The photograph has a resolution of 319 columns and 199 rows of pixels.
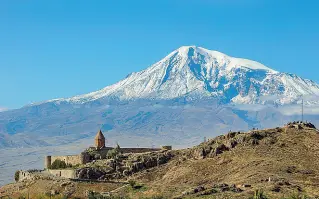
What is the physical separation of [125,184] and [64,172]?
367 inches

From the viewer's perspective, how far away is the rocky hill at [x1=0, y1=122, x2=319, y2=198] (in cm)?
5684

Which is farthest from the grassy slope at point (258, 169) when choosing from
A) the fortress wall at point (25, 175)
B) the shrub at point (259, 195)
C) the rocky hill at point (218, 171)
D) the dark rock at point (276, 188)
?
the fortress wall at point (25, 175)

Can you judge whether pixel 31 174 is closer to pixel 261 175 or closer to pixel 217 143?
pixel 217 143

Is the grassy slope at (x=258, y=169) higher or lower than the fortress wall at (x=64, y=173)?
higher

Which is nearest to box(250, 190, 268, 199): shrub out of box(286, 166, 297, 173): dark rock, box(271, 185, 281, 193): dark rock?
box(271, 185, 281, 193): dark rock

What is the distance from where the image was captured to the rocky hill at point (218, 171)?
5684 cm

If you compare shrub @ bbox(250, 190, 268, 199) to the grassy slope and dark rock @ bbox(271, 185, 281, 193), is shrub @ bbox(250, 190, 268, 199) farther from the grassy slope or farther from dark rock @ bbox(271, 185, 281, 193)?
dark rock @ bbox(271, 185, 281, 193)

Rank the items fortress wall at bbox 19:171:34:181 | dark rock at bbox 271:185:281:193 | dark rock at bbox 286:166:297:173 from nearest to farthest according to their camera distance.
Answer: dark rock at bbox 271:185:281:193, dark rock at bbox 286:166:297:173, fortress wall at bbox 19:171:34:181

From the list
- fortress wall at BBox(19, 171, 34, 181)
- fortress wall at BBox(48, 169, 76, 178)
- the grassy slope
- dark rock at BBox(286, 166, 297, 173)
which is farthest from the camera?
Answer: fortress wall at BBox(19, 171, 34, 181)

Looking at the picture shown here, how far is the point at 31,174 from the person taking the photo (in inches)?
2923

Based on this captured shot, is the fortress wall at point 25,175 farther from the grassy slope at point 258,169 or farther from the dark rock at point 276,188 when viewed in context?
the dark rock at point 276,188

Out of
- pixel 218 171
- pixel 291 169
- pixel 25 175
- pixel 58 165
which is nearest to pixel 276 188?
pixel 291 169

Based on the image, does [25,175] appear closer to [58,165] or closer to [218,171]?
[58,165]

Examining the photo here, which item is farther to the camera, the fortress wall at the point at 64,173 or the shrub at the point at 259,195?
the fortress wall at the point at 64,173
